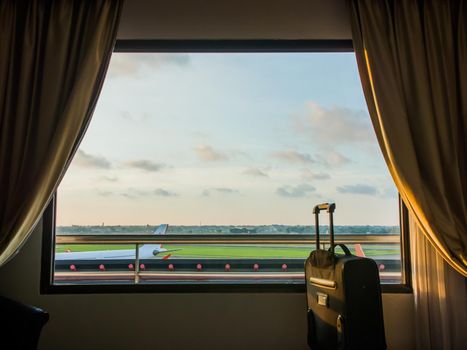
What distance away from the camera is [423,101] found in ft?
8.35

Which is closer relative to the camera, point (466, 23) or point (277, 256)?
point (466, 23)

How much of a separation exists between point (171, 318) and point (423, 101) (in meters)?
1.97

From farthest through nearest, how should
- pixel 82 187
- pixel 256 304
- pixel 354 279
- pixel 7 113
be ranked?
1. pixel 82 187
2. pixel 256 304
3. pixel 7 113
4. pixel 354 279

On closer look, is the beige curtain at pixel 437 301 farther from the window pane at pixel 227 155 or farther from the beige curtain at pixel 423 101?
the window pane at pixel 227 155

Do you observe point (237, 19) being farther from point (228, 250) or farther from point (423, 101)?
point (228, 250)

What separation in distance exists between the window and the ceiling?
143mm

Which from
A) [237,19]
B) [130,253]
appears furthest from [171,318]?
[237,19]

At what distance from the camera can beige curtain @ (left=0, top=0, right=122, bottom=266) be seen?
2.48 meters

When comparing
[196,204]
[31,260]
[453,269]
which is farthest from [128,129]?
[453,269]

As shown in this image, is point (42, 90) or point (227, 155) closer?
point (42, 90)

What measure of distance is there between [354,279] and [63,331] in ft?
5.76

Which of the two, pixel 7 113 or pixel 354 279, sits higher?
pixel 7 113

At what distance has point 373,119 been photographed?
2.58 metres

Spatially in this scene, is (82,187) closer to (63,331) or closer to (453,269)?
(63,331)
